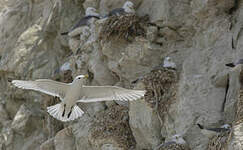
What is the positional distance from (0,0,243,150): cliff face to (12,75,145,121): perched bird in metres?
0.62

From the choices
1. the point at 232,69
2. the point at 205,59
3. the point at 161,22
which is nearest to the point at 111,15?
the point at 161,22

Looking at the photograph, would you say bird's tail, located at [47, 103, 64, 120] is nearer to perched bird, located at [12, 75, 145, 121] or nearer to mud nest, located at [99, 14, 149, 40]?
perched bird, located at [12, 75, 145, 121]

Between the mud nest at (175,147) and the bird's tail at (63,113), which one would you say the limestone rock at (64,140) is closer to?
the bird's tail at (63,113)

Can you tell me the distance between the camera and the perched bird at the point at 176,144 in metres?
6.93

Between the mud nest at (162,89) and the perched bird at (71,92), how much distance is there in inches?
24.1

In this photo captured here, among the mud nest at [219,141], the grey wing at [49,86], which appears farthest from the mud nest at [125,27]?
the mud nest at [219,141]

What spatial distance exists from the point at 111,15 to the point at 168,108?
254 centimetres

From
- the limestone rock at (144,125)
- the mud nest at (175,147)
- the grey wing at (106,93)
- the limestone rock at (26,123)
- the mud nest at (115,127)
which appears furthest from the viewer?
the limestone rock at (26,123)

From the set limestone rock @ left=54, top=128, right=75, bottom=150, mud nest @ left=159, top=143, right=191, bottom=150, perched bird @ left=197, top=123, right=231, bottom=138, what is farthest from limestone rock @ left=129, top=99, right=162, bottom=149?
limestone rock @ left=54, top=128, right=75, bottom=150

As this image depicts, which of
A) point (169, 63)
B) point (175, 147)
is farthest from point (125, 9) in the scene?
point (175, 147)

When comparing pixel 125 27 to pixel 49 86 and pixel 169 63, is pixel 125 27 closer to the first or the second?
pixel 169 63

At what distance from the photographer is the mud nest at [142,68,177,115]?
778cm

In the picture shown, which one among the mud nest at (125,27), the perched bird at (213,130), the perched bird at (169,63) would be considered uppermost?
the mud nest at (125,27)

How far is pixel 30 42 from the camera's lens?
12.4 m
